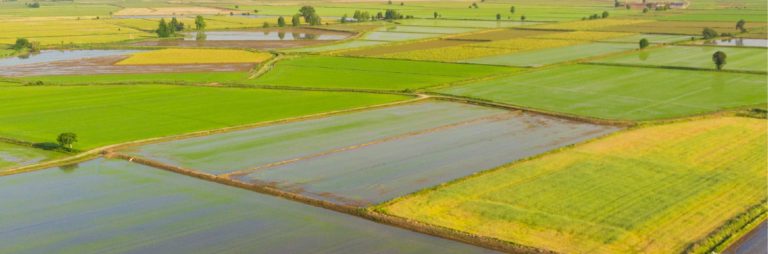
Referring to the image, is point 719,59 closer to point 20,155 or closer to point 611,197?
point 611,197

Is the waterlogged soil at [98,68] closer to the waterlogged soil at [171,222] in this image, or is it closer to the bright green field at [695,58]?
the bright green field at [695,58]

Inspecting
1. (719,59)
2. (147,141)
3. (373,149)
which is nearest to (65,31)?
(147,141)

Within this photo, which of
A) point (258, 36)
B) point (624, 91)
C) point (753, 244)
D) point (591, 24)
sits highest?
point (258, 36)

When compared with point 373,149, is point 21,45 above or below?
above

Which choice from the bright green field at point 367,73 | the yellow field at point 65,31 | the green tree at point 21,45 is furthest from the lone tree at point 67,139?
the yellow field at point 65,31

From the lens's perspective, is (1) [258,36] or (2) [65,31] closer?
(1) [258,36]

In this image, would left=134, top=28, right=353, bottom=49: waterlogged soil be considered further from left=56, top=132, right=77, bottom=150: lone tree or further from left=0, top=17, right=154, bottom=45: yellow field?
left=56, top=132, right=77, bottom=150: lone tree

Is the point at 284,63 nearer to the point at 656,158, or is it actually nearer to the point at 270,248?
the point at 656,158
